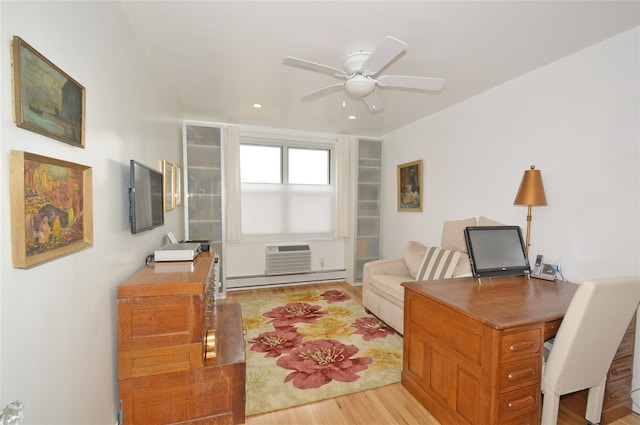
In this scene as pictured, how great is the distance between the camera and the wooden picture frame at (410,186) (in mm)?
4031

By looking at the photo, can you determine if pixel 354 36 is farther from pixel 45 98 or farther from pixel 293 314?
pixel 293 314

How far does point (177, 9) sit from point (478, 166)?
9.94 ft

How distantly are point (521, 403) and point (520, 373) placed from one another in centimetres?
17

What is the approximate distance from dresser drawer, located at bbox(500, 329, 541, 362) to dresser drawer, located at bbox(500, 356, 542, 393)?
4 cm

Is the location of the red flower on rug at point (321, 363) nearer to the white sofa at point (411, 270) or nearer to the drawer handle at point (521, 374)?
the white sofa at point (411, 270)

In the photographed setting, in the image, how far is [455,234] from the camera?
3178 millimetres

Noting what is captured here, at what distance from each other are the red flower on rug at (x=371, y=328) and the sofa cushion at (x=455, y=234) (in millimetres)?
1153

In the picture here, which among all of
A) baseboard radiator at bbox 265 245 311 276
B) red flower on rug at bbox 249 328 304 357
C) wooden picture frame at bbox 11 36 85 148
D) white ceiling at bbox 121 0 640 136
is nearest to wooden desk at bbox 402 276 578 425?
red flower on rug at bbox 249 328 304 357

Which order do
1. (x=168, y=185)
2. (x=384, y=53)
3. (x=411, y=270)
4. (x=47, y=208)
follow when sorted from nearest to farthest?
(x=47, y=208), (x=384, y=53), (x=168, y=185), (x=411, y=270)

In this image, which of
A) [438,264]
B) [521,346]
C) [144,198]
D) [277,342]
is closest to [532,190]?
[438,264]

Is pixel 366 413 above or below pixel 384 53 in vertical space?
below

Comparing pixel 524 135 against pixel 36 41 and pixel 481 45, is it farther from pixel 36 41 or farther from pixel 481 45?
pixel 36 41

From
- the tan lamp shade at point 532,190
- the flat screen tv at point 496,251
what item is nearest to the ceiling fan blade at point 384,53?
the flat screen tv at point 496,251

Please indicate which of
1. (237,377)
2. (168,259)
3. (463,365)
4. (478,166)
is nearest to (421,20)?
(478,166)
